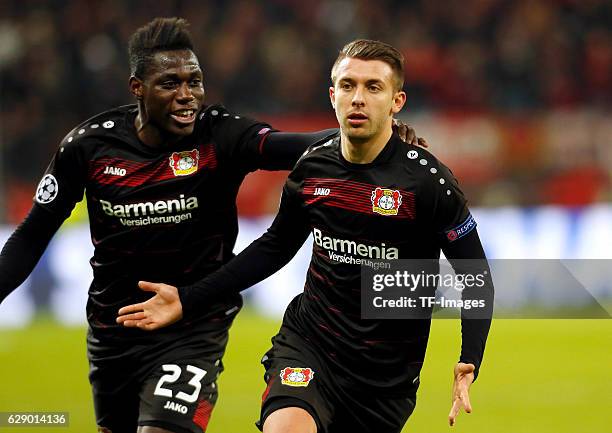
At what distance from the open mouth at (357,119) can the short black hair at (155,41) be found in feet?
3.25

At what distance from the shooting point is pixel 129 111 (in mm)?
5398

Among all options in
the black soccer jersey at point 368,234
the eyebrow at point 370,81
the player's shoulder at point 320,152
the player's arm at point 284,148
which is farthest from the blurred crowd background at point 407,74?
the eyebrow at point 370,81

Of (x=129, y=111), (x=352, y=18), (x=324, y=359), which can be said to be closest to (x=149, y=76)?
(x=129, y=111)

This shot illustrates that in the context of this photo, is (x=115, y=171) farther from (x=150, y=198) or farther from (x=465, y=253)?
(x=465, y=253)

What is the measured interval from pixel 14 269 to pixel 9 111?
900cm

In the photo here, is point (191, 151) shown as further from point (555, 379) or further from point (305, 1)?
point (305, 1)

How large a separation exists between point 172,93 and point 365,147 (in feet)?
3.19

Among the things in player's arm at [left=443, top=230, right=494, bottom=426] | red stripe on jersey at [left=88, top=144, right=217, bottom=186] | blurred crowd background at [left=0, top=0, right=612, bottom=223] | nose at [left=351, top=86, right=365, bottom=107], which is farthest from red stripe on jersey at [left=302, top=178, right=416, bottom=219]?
blurred crowd background at [left=0, top=0, right=612, bottom=223]

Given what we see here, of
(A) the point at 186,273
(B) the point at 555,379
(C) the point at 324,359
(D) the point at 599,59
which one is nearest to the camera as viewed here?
(C) the point at 324,359

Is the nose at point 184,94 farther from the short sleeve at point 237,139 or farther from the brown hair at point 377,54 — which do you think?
the brown hair at point 377,54

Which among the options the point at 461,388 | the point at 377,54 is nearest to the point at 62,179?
the point at 377,54

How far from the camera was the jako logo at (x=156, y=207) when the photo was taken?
16.8 ft

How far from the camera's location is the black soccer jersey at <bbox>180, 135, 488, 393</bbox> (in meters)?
4.66

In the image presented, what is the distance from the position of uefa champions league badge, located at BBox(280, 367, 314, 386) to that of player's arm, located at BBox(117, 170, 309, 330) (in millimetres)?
464
